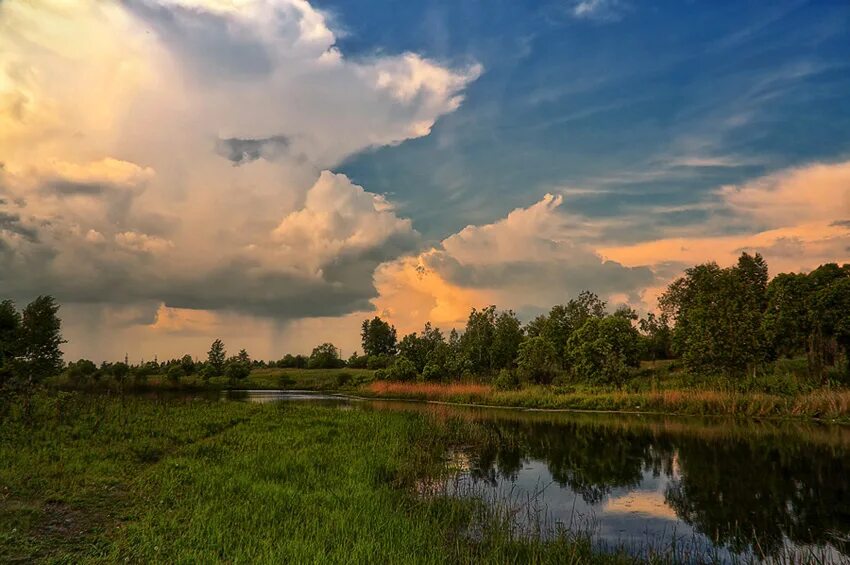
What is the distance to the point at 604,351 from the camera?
54125 mm

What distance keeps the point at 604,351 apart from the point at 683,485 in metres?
35.4

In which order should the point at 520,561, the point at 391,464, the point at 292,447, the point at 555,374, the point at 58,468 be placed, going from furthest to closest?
the point at 555,374
the point at 292,447
the point at 391,464
the point at 58,468
the point at 520,561

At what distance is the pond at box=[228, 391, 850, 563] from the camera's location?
43.9 ft

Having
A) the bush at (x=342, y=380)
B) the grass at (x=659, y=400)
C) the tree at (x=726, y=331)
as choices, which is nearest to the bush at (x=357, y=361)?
the bush at (x=342, y=380)

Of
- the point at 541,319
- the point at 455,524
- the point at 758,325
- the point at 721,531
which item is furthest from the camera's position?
the point at 541,319

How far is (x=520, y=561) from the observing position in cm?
1050

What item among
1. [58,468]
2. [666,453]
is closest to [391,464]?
[58,468]

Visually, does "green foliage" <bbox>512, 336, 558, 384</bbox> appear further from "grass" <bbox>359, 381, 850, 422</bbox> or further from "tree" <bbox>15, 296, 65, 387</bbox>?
"tree" <bbox>15, 296, 65, 387</bbox>

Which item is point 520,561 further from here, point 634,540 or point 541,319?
point 541,319

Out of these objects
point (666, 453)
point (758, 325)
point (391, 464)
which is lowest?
point (666, 453)

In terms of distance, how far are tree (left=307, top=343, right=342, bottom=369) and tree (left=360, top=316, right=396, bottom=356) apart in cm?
1014

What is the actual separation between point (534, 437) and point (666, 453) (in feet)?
27.1

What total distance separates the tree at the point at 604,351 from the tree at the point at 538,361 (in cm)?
403

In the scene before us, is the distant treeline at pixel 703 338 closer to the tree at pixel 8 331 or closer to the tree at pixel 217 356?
the tree at pixel 8 331
